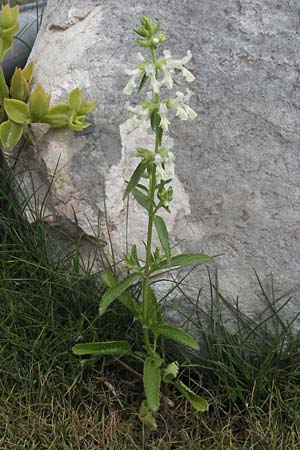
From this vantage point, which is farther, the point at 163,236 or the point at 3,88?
the point at 3,88

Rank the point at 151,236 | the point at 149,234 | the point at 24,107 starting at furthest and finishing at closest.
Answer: the point at 24,107 < the point at 151,236 < the point at 149,234

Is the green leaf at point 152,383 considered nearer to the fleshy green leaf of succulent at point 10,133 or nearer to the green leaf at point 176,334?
the green leaf at point 176,334

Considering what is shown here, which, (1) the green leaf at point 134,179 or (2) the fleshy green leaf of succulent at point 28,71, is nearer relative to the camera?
(1) the green leaf at point 134,179

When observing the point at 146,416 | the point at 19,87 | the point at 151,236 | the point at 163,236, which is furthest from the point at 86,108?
the point at 146,416

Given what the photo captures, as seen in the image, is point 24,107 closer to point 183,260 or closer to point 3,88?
point 3,88

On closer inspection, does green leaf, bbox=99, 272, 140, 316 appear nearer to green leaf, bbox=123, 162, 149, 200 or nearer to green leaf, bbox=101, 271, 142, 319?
green leaf, bbox=101, 271, 142, 319

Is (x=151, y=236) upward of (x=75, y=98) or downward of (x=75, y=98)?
downward

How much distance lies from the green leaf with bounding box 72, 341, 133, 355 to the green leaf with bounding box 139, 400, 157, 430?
0.17m

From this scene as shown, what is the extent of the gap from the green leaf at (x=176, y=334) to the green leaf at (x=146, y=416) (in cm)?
24

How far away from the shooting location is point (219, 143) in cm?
230

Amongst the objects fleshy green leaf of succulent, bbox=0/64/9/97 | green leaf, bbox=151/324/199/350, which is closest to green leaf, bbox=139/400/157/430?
green leaf, bbox=151/324/199/350

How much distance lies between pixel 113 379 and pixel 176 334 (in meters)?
0.37

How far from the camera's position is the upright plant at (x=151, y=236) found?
1837 mm

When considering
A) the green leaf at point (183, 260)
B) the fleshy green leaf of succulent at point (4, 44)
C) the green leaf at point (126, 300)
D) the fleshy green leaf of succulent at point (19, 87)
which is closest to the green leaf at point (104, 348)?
the green leaf at point (126, 300)
